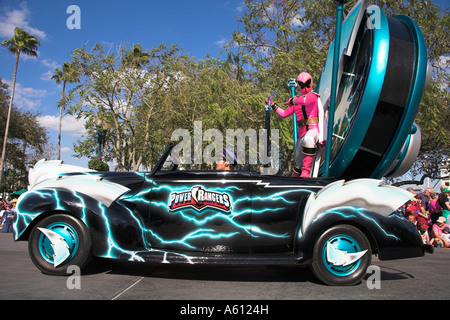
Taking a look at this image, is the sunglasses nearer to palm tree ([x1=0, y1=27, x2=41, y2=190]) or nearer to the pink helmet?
the pink helmet

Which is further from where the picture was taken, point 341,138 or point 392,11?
point 392,11

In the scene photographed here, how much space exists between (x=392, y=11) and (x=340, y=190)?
12.3m

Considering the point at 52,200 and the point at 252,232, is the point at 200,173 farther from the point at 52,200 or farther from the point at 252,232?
the point at 52,200

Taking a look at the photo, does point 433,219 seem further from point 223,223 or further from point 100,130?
point 100,130

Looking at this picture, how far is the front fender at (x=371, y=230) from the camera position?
11.3ft

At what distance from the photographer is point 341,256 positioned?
341cm

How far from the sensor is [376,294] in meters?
3.10

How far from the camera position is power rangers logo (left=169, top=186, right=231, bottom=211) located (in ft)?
11.6

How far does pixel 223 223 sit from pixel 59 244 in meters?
1.67

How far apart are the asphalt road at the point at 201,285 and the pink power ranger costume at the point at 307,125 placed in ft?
4.86

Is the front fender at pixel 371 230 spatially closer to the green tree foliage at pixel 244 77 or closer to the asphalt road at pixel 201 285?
the asphalt road at pixel 201 285

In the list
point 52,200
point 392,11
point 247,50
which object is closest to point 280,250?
point 52,200
